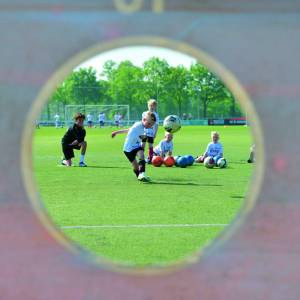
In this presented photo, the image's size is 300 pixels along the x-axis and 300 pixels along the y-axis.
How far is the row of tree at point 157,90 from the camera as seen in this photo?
5509cm

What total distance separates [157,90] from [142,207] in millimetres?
48508

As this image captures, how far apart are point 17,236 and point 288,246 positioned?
1.38 meters

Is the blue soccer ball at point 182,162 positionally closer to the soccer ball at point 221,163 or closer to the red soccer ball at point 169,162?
the red soccer ball at point 169,162

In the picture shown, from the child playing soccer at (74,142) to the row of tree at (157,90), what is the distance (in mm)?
39616

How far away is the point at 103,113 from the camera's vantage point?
161ft

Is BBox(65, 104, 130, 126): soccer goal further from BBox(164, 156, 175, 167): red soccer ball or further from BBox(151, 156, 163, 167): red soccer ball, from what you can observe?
BBox(164, 156, 175, 167): red soccer ball

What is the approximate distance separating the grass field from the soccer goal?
3610 cm

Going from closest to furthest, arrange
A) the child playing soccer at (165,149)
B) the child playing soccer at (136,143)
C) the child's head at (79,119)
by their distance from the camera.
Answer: the child playing soccer at (136,143) < the child's head at (79,119) < the child playing soccer at (165,149)

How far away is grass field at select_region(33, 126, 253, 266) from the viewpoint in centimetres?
539

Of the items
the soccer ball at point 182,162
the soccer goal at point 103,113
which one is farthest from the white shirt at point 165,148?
the soccer goal at point 103,113

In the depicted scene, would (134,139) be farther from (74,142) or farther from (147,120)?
(74,142)

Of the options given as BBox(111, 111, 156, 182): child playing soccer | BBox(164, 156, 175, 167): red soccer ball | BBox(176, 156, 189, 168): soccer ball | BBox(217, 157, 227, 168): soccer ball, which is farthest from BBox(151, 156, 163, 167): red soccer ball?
BBox(111, 111, 156, 182): child playing soccer

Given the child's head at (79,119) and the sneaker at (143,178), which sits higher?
the child's head at (79,119)

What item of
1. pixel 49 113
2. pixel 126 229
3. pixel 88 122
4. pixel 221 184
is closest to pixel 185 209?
pixel 126 229
